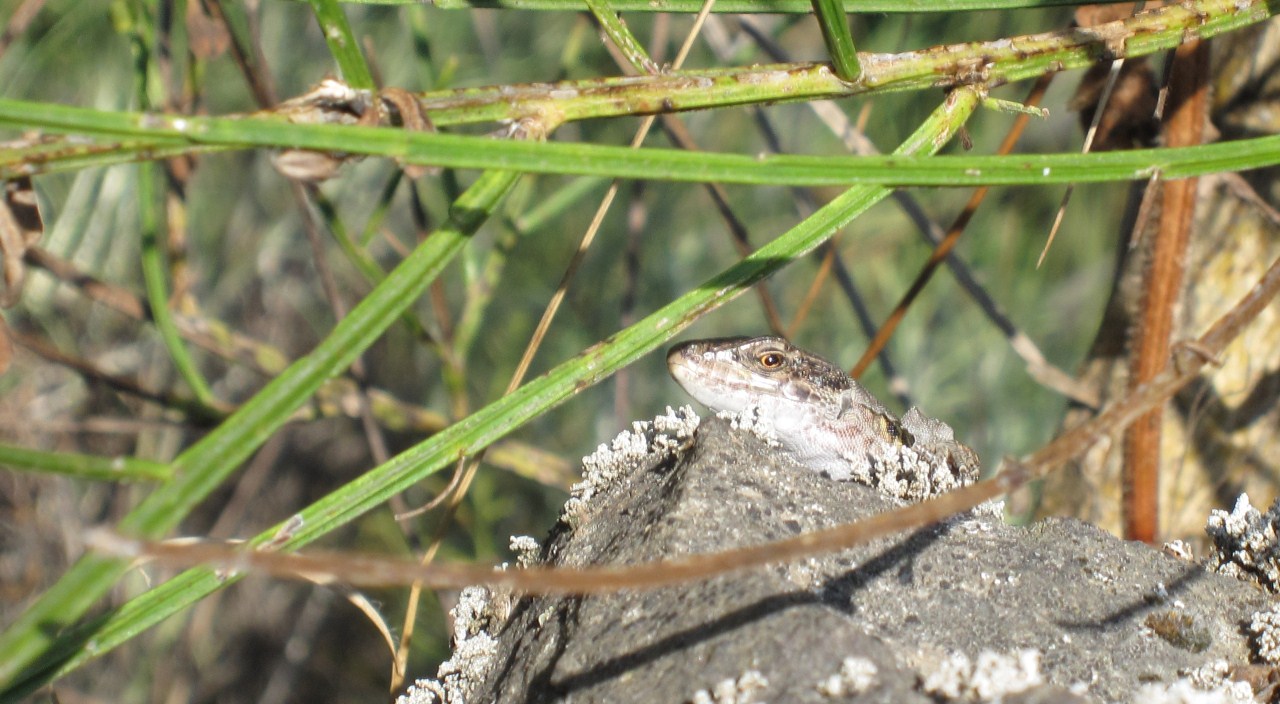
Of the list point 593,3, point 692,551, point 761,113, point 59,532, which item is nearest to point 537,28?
point 761,113

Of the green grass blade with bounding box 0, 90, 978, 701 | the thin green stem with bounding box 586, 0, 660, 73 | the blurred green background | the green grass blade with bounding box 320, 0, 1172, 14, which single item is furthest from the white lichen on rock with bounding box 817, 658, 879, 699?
the blurred green background

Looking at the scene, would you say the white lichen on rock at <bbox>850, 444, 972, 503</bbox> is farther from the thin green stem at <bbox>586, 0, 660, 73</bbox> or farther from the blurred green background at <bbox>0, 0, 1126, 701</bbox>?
the blurred green background at <bbox>0, 0, 1126, 701</bbox>

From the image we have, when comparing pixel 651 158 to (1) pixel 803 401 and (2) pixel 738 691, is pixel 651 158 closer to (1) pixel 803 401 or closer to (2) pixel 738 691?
(2) pixel 738 691

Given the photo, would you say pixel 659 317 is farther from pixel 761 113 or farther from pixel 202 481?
pixel 761 113

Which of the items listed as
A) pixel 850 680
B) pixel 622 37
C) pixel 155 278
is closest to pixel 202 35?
pixel 155 278

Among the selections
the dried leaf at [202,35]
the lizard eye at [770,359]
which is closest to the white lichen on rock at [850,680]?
the lizard eye at [770,359]

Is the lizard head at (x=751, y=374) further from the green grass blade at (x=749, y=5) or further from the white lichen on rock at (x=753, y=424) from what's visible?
the green grass blade at (x=749, y=5)
